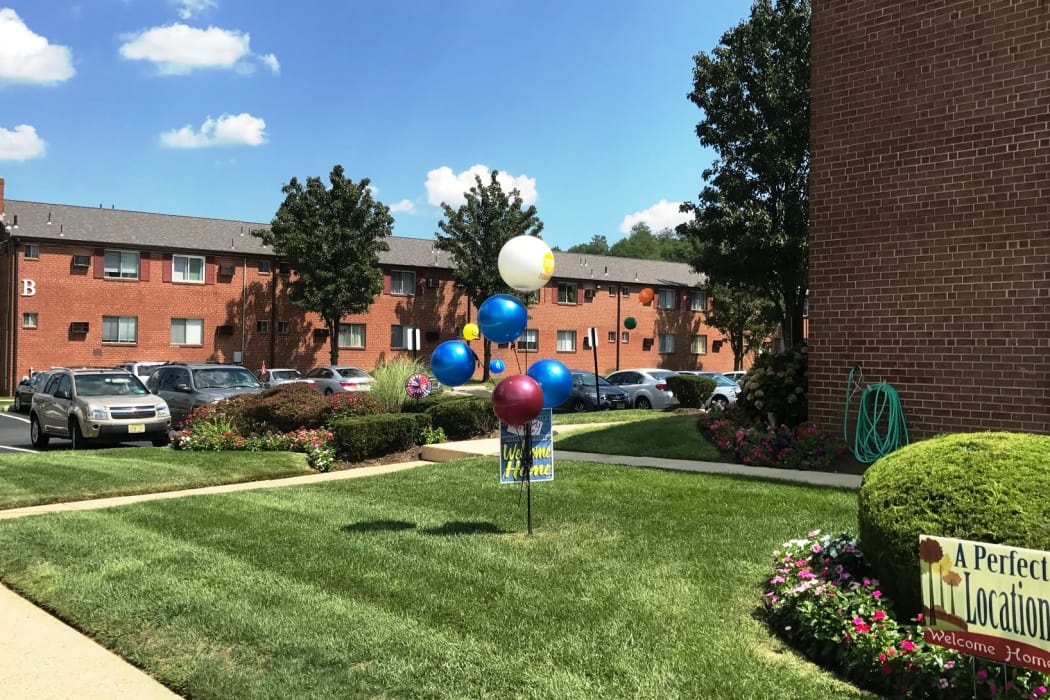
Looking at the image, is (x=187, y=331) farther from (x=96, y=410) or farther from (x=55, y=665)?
(x=55, y=665)

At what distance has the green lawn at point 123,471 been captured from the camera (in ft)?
31.3

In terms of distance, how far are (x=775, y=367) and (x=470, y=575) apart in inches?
299

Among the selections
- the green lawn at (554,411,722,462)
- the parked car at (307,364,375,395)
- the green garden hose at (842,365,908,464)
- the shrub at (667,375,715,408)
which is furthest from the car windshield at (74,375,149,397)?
the shrub at (667,375,715,408)

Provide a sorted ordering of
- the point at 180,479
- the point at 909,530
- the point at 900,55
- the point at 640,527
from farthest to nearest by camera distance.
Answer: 1. the point at 180,479
2. the point at 900,55
3. the point at 640,527
4. the point at 909,530

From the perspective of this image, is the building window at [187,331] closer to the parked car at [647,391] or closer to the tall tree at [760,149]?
the parked car at [647,391]

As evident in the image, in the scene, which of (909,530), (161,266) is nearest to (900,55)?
(909,530)

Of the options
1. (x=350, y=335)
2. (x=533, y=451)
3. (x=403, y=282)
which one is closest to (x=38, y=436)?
(x=533, y=451)

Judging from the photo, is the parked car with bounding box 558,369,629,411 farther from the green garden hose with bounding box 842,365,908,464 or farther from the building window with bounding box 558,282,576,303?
the building window with bounding box 558,282,576,303

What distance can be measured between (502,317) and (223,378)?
12685 millimetres

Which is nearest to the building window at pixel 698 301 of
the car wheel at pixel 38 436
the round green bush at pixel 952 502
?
the car wheel at pixel 38 436

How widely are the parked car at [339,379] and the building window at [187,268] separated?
1199 centimetres

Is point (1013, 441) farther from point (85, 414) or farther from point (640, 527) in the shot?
point (85, 414)

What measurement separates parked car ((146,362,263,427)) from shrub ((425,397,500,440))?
4.74 metres

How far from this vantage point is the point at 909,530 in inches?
154
